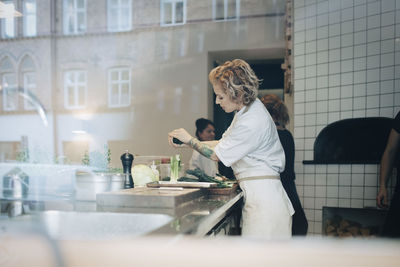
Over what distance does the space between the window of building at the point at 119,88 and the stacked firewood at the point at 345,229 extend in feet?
6.79

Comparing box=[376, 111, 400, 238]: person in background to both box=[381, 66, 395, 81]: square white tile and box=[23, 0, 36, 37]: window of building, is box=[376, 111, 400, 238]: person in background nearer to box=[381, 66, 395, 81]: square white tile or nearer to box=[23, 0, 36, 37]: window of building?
box=[381, 66, 395, 81]: square white tile

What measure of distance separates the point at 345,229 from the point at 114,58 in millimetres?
2738

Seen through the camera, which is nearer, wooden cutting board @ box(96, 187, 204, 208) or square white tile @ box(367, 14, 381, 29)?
wooden cutting board @ box(96, 187, 204, 208)

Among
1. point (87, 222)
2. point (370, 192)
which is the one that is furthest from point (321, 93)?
point (87, 222)

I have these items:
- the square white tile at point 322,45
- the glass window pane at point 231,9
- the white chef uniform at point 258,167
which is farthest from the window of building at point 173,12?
the white chef uniform at point 258,167

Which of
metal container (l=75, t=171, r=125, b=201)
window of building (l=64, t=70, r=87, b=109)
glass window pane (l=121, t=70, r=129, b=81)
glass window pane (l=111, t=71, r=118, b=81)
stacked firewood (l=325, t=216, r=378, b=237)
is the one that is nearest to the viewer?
metal container (l=75, t=171, r=125, b=201)

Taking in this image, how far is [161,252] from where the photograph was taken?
2.91ft

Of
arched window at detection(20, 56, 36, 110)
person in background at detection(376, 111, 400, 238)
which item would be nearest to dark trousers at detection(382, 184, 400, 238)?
person in background at detection(376, 111, 400, 238)

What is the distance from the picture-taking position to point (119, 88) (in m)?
3.52

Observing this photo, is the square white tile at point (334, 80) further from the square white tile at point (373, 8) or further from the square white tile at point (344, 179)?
the square white tile at point (344, 179)

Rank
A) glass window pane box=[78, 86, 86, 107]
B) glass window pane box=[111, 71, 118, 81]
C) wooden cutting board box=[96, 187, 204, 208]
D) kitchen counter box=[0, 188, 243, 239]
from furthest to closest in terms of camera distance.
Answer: glass window pane box=[111, 71, 118, 81], glass window pane box=[78, 86, 86, 107], wooden cutting board box=[96, 187, 204, 208], kitchen counter box=[0, 188, 243, 239]

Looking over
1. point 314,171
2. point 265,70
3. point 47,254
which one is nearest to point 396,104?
point 314,171

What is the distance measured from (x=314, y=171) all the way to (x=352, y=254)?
2146mm

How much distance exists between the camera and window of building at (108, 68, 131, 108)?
11.1 feet
